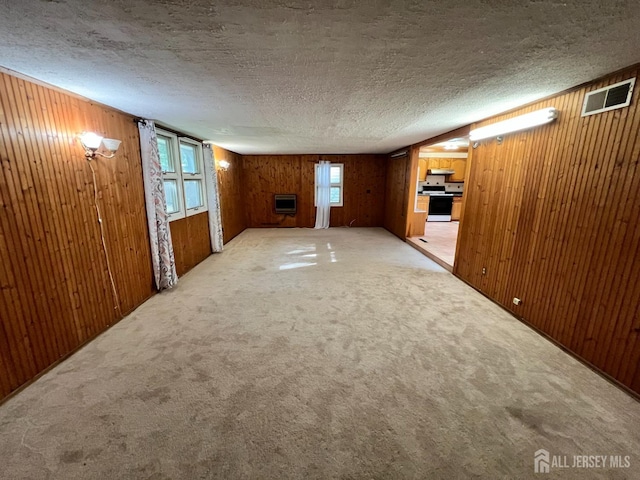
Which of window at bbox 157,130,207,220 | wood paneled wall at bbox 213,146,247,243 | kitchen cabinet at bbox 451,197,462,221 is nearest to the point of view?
window at bbox 157,130,207,220

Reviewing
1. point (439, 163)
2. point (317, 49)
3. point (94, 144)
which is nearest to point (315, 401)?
point (317, 49)

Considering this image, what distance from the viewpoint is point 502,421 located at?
1612 mm

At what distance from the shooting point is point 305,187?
7.95 meters

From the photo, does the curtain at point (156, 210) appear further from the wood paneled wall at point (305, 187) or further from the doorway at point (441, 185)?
the doorway at point (441, 185)

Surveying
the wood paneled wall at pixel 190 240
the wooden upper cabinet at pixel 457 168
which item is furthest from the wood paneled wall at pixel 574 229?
the wooden upper cabinet at pixel 457 168

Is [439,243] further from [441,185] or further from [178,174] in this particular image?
[178,174]

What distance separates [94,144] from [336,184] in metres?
6.23

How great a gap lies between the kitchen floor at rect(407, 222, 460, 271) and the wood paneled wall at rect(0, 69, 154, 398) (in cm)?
457

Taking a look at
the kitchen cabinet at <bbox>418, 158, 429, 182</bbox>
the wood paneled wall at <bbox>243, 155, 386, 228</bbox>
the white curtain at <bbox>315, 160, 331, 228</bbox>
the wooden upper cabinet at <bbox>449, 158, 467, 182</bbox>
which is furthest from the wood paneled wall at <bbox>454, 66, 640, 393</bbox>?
the wooden upper cabinet at <bbox>449, 158, 467, 182</bbox>

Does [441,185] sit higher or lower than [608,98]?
lower

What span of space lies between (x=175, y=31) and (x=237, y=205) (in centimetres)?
622

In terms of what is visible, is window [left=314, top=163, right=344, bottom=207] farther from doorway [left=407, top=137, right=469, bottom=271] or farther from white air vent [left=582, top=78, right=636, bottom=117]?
white air vent [left=582, top=78, right=636, bottom=117]

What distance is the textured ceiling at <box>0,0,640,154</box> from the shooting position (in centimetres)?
117

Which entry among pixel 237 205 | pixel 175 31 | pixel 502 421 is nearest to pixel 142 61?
pixel 175 31
